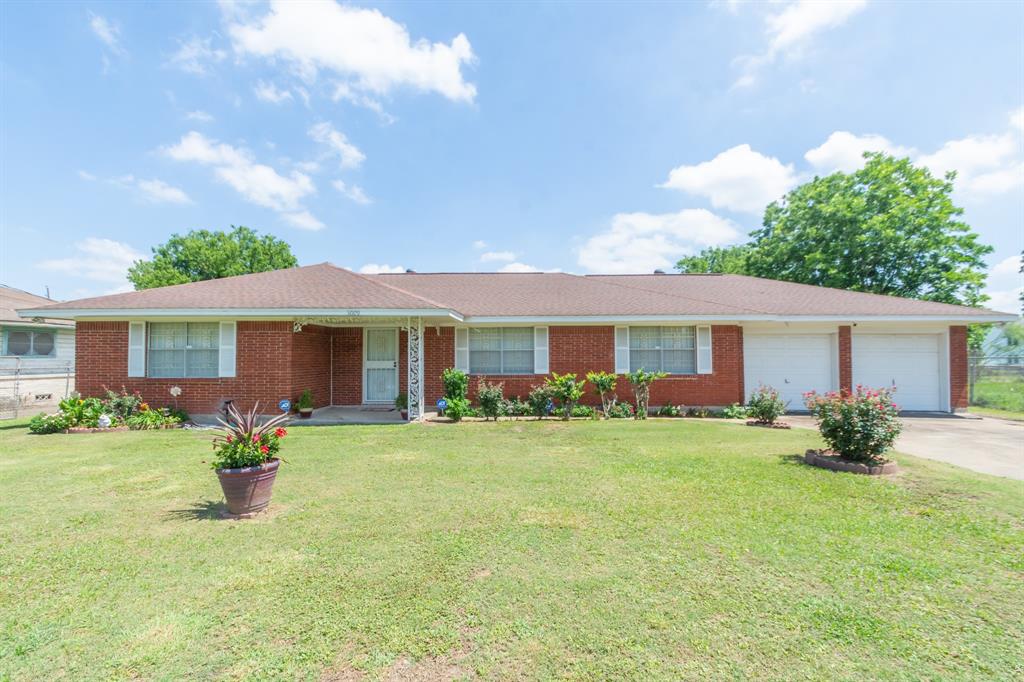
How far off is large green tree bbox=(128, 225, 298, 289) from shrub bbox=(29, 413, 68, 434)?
3190 cm

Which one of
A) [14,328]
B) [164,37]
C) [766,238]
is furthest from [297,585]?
[766,238]

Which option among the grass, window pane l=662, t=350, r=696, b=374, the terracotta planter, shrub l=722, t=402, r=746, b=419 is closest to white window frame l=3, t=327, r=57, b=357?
the grass

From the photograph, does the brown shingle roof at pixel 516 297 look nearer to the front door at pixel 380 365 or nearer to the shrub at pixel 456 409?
the front door at pixel 380 365

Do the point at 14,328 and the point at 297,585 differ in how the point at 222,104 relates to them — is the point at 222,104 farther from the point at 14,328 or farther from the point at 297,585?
the point at 297,585

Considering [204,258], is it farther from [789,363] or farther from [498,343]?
[789,363]

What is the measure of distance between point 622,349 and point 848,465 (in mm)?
6998

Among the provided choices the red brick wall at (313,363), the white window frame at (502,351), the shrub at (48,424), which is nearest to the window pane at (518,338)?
the white window frame at (502,351)

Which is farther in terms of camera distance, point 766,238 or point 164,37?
point 766,238

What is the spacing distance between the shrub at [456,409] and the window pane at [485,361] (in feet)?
5.13

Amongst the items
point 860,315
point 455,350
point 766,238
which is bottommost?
point 455,350

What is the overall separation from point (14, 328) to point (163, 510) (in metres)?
17.8

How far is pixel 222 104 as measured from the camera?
1395 cm

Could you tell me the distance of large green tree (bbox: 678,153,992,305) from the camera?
21.9m

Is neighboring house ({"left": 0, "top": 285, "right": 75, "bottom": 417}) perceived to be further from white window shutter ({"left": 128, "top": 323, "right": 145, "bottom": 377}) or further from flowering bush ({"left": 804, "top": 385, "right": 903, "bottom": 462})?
flowering bush ({"left": 804, "top": 385, "right": 903, "bottom": 462})
